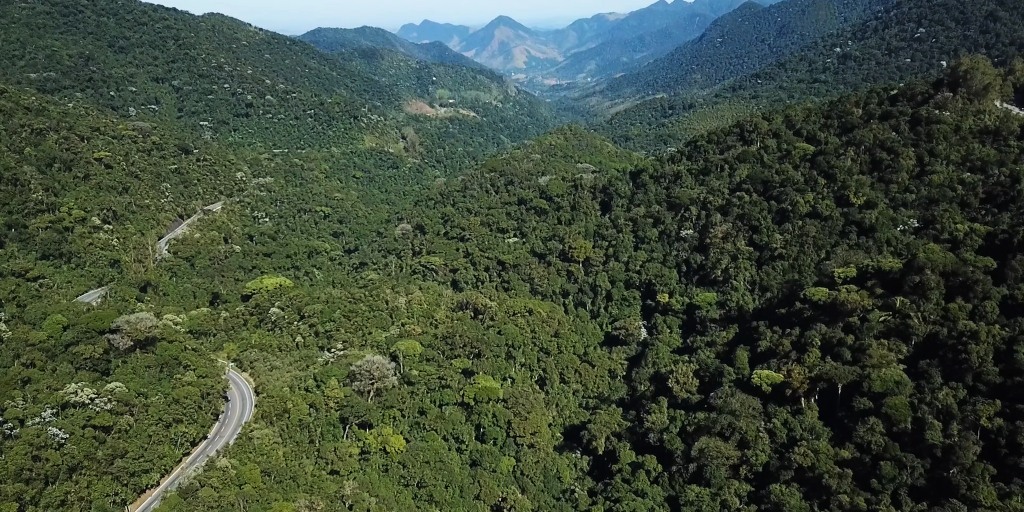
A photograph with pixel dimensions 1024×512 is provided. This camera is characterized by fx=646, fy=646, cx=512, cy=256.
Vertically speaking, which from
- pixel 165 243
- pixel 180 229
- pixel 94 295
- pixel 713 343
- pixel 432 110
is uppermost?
pixel 432 110

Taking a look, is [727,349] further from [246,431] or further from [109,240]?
[109,240]

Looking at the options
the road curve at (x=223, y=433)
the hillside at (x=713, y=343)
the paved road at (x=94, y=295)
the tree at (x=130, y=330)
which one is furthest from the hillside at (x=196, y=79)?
the road curve at (x=223, y=433)

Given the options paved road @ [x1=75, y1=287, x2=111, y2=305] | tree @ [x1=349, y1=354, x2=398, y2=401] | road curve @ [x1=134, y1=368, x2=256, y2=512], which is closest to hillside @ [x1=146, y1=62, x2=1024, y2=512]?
tree @ [x1=349, y1=354, x2=398, y2=401]

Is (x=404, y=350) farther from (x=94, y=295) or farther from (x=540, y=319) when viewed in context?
(x=94, y=295)

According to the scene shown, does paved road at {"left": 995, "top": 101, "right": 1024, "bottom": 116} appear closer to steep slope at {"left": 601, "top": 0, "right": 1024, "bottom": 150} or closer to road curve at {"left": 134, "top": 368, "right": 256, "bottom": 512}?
steep slope at {"left": 601, "top": 0, "right": 1024, "bottom": 150}

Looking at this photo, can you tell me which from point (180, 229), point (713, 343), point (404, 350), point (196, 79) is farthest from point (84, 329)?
point (196, 79)

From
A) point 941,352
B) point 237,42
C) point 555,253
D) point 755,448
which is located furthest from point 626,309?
point 237,42
